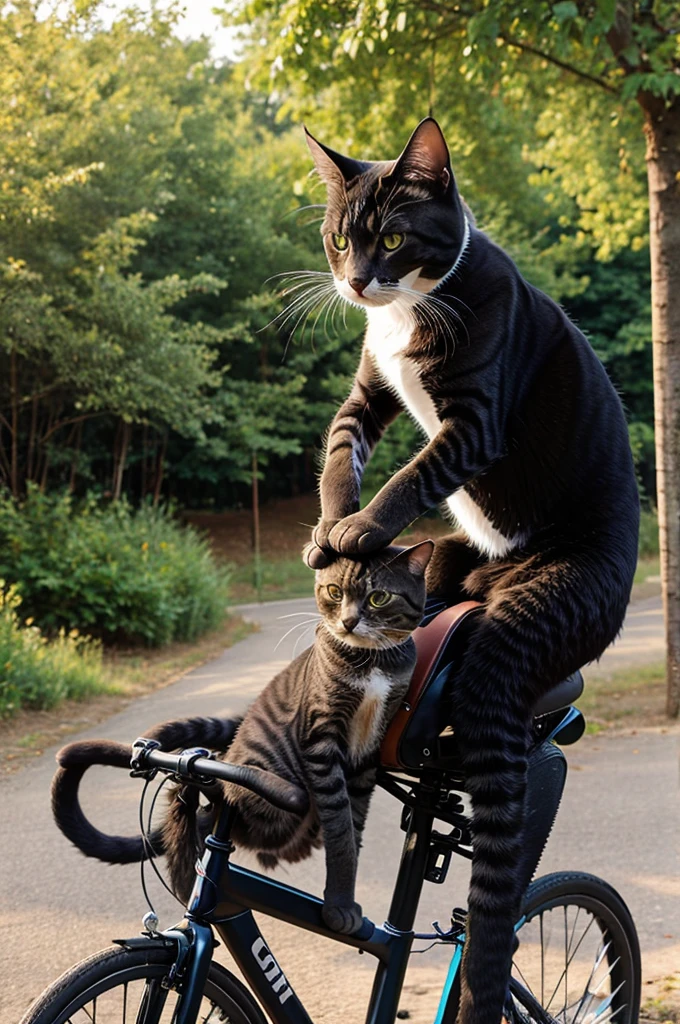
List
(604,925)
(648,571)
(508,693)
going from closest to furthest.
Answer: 1. (508,693)
2. (604,925)
3. (648,571)

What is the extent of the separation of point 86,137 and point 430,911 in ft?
35.1

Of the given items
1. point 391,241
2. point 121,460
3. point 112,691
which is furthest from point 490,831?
point 121,460

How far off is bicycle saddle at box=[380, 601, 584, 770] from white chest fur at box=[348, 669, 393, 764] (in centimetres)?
3

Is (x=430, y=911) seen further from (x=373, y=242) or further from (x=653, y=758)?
(x=373, y=242)

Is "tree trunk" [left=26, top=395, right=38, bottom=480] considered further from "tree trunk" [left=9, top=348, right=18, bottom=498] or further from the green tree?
the green tree

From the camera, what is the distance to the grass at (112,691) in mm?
6457

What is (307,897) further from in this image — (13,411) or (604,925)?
(13,411)

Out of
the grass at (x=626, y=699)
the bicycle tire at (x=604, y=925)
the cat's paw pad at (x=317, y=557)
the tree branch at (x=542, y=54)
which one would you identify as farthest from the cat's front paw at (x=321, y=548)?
the tree branch at (x=542, y=54)

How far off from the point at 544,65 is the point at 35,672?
6.41m

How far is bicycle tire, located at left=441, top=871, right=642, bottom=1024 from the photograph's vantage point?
240 centimetres

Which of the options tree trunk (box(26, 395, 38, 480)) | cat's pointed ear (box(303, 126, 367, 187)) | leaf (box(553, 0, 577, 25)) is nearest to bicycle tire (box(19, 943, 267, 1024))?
cat's pointed ear (box(303, 126, 367, 187))

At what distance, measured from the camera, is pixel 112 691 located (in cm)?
813

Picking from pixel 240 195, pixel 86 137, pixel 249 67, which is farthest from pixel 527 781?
pixel 240 195

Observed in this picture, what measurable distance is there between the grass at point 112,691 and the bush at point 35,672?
88 millimetres
